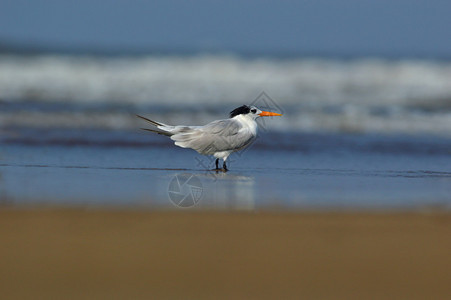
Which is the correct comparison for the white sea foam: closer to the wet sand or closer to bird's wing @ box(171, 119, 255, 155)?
bird's wing @ box(171, 119, 255, 155)

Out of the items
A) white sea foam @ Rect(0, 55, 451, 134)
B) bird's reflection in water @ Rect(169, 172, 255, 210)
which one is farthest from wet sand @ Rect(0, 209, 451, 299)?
white sea foam @ Rect(0, 55, 451, 134)

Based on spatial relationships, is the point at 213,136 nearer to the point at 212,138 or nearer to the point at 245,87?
the point at 212,138

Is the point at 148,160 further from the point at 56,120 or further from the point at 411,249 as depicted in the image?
the point at 411,249

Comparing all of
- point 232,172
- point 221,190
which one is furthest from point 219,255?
point 232,172

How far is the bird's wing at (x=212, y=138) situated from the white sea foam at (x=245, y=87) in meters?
2.91

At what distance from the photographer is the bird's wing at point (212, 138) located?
6.77 m

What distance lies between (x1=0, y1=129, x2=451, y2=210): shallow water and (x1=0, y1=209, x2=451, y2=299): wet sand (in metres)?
0.44

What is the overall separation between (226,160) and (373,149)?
1.75 metres

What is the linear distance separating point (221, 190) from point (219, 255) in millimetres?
1869

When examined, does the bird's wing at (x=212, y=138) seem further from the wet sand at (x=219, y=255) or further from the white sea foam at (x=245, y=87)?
the white sea foam at (x=245, y=87)

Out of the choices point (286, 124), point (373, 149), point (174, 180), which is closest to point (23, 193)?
point (174, 180)

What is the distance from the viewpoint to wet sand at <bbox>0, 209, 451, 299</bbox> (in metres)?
3.17

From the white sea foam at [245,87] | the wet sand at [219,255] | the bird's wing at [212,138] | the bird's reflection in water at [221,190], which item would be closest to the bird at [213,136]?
the bird's wing at [212,138]

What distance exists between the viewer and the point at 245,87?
15242 millimetres
